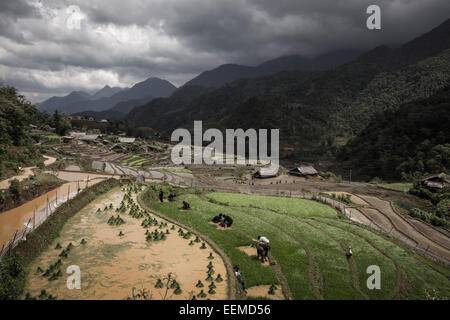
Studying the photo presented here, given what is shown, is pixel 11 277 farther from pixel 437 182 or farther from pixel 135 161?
pixel 135 161

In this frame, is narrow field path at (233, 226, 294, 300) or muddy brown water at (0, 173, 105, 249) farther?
muddy brown water at (0, 173, 105, 249)

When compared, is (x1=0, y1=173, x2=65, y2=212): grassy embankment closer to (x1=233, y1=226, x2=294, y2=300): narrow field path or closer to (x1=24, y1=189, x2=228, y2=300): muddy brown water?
(x1=24, y1=189, x2=228, y2=300): muddy brown water

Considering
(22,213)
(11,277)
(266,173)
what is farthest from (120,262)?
(266,173)

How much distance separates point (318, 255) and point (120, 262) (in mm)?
14221

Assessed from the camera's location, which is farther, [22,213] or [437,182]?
[437,182]

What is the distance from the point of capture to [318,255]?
1895cm

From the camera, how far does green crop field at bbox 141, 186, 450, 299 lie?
15312mm

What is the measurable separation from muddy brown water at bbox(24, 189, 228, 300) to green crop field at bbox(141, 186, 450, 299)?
284 centimetres

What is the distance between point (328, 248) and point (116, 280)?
16179 millimetres

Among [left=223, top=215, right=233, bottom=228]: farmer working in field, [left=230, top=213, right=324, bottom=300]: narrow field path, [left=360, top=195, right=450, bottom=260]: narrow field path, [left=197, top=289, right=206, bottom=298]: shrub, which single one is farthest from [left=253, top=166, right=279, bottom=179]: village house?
[left=197, top=289, right=206, bottom=298]: shrub
